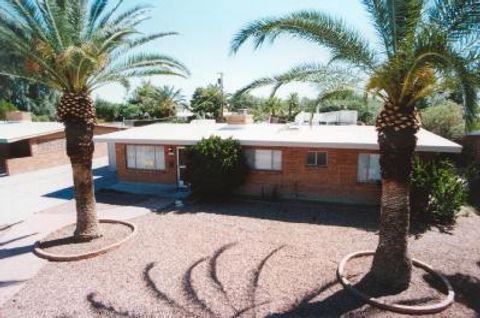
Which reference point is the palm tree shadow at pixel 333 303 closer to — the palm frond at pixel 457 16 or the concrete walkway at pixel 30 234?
the palm frond at pixel 457 16

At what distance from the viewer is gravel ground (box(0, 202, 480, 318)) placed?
6270 mm

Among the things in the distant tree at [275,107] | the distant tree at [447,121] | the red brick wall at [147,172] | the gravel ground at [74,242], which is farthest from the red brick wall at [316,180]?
the distant tree at [275,107]

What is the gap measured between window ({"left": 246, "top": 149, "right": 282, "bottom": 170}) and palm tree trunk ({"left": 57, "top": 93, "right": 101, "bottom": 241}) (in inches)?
272

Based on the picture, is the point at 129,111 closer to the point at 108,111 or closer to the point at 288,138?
the point at 108,111

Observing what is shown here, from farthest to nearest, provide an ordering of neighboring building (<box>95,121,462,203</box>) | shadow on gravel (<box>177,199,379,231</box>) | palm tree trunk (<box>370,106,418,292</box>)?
neighboring building (<box>95,121,462,203</box>) < shadow on gravel (<box>177,199,379,231</box>) < palm tree trunk (<box>370,106,418,292</box>)

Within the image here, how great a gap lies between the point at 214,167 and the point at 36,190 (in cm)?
964

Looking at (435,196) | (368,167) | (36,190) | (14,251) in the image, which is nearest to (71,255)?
(14,251)

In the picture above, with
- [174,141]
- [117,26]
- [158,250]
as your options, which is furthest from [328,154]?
[117,26]

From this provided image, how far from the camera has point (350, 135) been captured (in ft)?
46.5

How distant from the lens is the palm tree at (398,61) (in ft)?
18.1

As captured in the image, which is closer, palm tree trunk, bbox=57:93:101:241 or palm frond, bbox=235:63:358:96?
palm frond, bbox=235:63:358:96

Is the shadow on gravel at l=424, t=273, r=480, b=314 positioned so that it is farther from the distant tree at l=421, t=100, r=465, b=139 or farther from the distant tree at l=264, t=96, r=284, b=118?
the distant tree at l=264, t=96, r=284, b=118

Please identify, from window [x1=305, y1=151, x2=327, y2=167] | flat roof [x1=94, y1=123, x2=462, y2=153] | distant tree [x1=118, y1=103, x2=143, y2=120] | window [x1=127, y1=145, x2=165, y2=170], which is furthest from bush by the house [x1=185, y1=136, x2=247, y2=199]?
distant tree [x1=118, y1=103, x2=143, y2=120]

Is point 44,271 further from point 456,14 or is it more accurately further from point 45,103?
point 45,103
